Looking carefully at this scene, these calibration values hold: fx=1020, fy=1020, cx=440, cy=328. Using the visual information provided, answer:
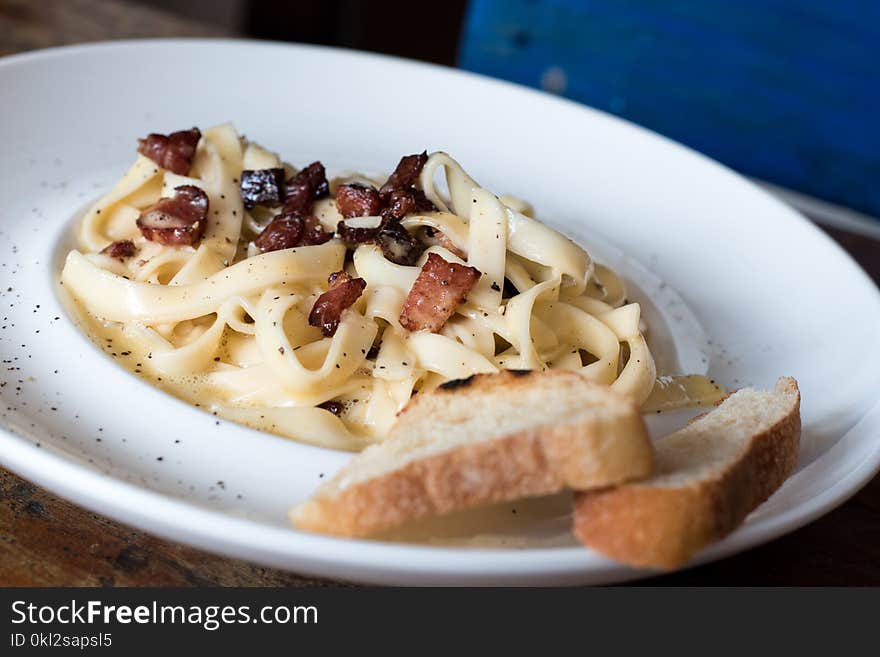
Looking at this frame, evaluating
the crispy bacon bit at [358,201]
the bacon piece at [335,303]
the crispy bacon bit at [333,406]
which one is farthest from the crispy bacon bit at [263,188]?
the crispy bacon bit at [333,406]

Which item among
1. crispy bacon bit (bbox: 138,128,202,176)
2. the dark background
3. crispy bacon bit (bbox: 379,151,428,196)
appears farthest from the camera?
the dark background

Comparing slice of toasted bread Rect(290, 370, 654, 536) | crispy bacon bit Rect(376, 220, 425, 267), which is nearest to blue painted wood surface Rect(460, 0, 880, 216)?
crispy bacon bit Rect(376, 220, 425, 267)

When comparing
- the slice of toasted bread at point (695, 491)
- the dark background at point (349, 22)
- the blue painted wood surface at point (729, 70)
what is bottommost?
the dark background at point (349, 22)

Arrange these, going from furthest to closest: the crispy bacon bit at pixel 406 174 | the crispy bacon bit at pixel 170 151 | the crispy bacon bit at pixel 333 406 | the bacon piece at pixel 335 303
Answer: the crispy bacon bit at pixel 170 151
the crispy bacon bit at pixel 406 174
the bacon piece at pixel 335 303
the crispy bacon bit at pixel 333 406

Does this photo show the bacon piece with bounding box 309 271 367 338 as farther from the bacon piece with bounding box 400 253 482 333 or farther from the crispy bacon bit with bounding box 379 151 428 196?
the crispy bacon bit with bounding box 379 151 428 196

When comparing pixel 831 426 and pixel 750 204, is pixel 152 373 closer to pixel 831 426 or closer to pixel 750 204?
pixel 831 426

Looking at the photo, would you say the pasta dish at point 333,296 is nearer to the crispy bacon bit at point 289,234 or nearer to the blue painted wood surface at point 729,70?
the crispy bacon bit at point 289,234

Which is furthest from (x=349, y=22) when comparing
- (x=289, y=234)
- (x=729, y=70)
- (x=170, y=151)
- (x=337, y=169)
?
(x=289, y=234)

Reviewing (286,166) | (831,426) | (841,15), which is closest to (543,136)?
(286,166)

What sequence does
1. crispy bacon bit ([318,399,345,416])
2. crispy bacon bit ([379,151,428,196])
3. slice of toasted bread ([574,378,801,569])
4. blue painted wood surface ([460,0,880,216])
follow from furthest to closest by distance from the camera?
blue painted wood surface ([460,0,880,216]) < crispy bacon bit ([379,151,428,196]) < crispy bacon bit ([318,399,345,416]) < slice of toasted bread ([574,378,801,569])

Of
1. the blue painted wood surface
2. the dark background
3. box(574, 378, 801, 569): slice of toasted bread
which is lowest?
the dark background
